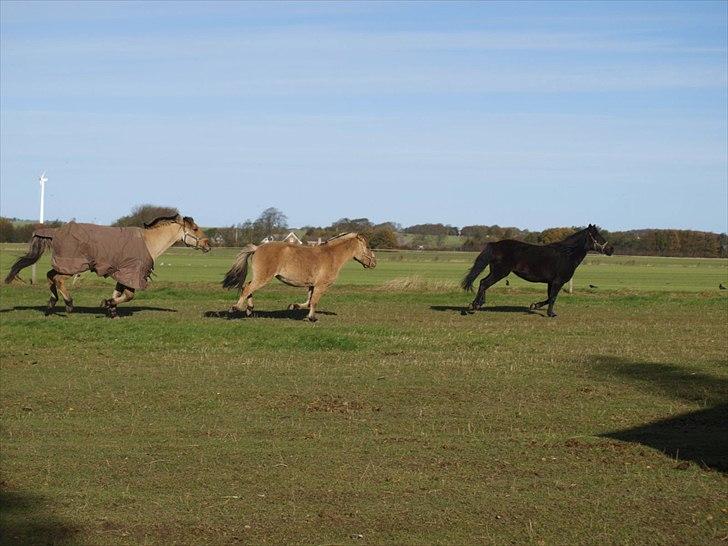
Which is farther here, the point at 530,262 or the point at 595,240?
the point at 595,240

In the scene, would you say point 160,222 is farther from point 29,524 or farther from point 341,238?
point 29,524

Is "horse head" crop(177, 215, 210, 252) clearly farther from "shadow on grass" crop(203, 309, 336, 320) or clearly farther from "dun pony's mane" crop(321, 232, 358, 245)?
"dun pony's mane" crop(321, 232, 358, 245)

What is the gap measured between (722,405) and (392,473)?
5.40 metres

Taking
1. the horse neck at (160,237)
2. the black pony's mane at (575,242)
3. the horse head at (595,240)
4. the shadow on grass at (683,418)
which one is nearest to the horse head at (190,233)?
the horse neck at (160,237)

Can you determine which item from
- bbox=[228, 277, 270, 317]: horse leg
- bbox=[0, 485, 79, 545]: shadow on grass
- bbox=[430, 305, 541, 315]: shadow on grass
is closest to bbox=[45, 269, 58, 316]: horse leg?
bbox=[228, 277, 270, 317]: horse leg

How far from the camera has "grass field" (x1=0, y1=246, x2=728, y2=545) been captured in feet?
25.1

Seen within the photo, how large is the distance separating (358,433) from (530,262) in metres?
15.1

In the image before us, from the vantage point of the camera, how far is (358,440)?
34.7ft

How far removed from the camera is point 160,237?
23.9 metres

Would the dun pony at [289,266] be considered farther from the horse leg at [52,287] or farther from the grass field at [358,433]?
the horse leg at [52,287]

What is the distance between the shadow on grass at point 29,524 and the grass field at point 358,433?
2 centimetres

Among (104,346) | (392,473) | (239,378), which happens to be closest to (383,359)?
(239,378)

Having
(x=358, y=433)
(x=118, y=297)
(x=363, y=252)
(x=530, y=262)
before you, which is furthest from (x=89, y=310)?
(x=358, y=433)

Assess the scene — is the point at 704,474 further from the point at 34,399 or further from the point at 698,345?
the point at 698,345
